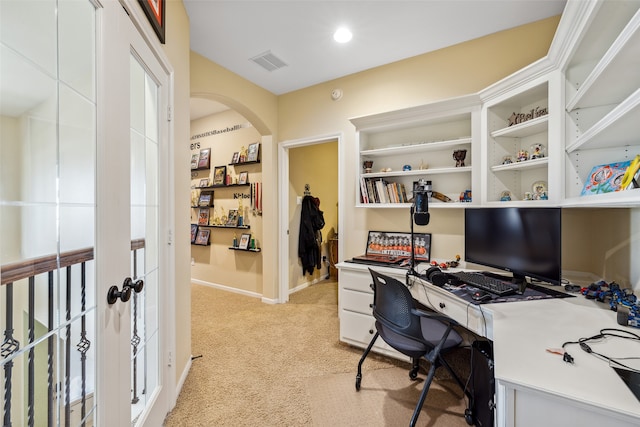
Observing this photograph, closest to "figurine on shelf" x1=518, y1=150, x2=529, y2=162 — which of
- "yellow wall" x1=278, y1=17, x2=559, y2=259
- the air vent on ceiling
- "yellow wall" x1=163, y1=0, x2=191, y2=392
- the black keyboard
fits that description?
"yellow wall" x1=278, y1=17, x2=559, y2=259

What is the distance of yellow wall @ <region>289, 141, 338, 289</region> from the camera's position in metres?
3.91

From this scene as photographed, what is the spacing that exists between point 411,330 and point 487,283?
0.58 meters

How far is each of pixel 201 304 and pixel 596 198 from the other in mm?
3818

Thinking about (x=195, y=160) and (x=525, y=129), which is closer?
(x=525, y=129)

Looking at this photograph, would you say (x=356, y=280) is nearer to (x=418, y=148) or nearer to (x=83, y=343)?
(x=418, y=148)

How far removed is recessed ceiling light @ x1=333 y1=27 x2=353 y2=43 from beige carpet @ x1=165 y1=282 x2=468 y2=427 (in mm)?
2771

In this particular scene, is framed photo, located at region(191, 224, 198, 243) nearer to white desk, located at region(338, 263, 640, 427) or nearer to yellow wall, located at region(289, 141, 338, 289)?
yellow wall, located at region(289, 141, 338, 289)

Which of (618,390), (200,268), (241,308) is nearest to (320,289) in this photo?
(241,308)

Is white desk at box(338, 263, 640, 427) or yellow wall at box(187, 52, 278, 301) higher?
yellow wall at box(187, 52, 278, 301)

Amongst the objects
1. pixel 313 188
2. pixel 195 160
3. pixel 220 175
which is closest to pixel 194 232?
pixel 220 175

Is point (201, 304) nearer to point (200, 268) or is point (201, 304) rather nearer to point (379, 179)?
point (200, 268)

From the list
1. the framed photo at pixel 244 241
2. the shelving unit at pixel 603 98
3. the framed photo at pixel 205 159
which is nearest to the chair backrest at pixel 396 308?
the shelving unit at pixel 603 98

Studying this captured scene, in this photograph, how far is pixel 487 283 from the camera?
1674 millimetres

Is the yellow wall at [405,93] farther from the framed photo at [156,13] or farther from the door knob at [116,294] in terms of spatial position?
the door knob at [116,294]
